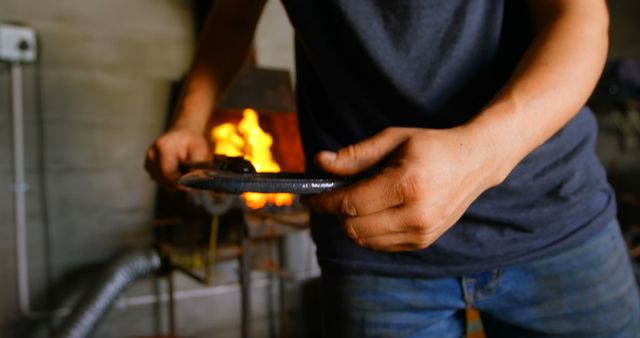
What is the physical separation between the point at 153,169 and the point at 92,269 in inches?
65.9

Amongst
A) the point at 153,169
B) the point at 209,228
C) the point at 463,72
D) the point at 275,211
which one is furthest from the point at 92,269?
the point at 463,72

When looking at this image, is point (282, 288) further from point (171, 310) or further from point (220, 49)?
point (220, 49)

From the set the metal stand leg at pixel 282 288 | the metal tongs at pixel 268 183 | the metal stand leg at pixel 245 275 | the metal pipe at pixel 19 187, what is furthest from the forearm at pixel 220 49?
the metal stand leg at pixel 282 288

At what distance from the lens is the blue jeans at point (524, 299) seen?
22.7 inches

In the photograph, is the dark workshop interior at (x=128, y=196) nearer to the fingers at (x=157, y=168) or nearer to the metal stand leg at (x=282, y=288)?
the metal stand leg at (x=282, y=288)

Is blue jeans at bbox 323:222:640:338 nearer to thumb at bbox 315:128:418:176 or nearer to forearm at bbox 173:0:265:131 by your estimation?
thumb at bbox 315:128:418:176

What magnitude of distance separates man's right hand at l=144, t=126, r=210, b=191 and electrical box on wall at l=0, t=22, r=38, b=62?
1.58 metres

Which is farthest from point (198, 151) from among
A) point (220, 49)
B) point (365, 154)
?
point (365, 154)

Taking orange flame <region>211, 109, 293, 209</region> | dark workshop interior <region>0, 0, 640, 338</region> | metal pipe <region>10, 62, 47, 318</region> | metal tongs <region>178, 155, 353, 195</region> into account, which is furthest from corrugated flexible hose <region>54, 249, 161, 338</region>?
metal tongs <region>178, 155, 353, 195</region>

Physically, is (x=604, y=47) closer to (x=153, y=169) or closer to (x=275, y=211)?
(x=153, y=169)

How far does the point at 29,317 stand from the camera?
6.31ft

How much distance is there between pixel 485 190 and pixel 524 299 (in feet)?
0.68

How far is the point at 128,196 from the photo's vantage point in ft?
6.95

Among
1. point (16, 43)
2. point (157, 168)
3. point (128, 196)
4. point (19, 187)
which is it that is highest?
point (16, 43)
